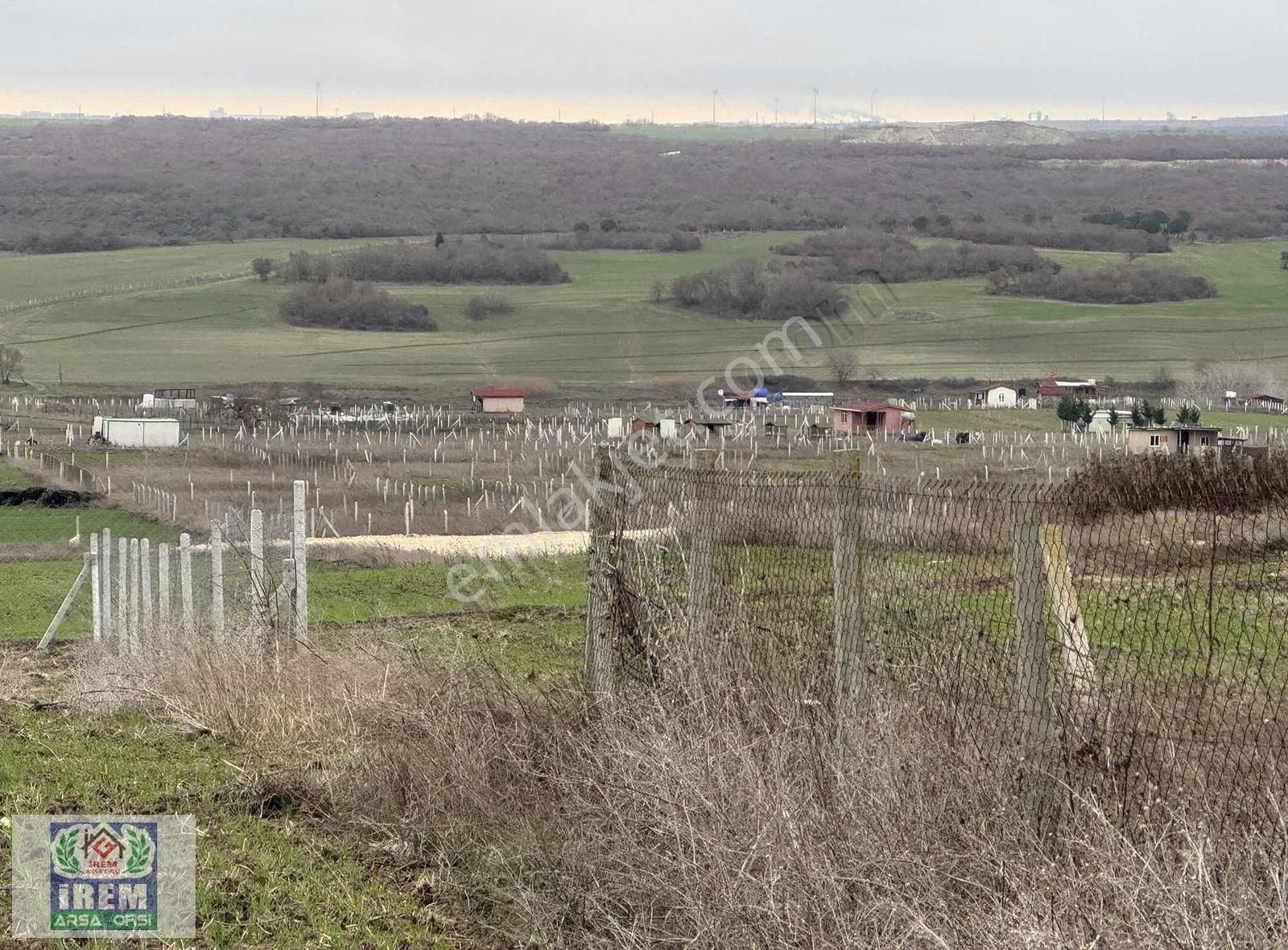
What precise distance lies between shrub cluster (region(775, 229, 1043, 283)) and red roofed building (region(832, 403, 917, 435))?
1818 inches

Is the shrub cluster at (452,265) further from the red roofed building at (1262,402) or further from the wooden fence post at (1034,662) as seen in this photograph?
the wooden fence post at (1034,662)

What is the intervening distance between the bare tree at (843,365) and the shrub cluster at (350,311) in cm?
3626

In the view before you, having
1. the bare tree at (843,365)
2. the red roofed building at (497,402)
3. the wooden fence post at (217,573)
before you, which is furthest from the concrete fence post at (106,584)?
the bare tree at (843,365)

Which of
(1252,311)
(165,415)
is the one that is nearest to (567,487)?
(165,415)

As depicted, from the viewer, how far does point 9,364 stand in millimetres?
89562

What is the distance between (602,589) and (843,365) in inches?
3135

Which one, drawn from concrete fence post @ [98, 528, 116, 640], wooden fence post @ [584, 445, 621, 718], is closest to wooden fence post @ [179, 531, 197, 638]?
concrete fence post @ [98, 528, 116, 640]

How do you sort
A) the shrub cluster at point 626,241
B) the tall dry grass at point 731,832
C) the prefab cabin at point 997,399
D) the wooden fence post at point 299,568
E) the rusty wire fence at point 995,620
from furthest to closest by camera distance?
the shrub cluster at point 626,241 → the prefab cabin at point 997,399 → the wooden fence post at point 299,568 → the rusty wire fence at point 995,620 → the tall dry grass at point 731,832

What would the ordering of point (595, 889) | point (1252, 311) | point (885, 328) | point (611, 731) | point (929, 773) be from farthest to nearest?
point (1252, 311) < point (885, 328) < point (611, 731) < point (595, 889) < point (929, 773)

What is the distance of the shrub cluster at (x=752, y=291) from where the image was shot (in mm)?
97500

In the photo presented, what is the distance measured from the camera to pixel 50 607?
2159 centimetres

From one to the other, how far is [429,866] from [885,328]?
96340 mm

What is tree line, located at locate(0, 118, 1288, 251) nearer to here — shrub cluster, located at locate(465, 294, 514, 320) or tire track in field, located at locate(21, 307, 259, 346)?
shrub cluster, located at locate(465, 294, 514, 320)

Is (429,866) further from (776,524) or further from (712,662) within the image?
(776,524)
